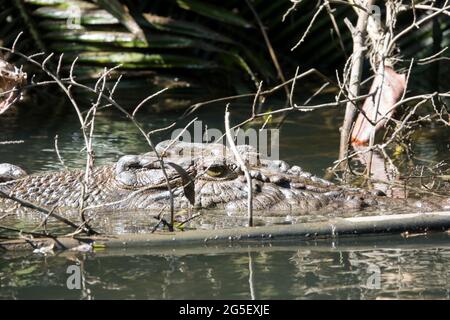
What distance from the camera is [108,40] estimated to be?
42.1 feet

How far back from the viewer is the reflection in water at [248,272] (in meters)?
5.70

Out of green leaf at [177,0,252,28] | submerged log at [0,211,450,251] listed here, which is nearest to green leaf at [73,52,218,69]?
green leaf at [177,0,252,28]

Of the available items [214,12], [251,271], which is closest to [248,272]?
[251,271]

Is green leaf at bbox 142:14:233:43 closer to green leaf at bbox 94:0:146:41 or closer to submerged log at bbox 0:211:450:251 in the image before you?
green leaf at bbox 94:0:146:41

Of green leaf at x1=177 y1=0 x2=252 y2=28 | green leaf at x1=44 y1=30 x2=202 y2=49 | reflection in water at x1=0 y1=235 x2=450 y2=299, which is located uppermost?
green leaf at x1=177 y1=0 x2=252 y2=28

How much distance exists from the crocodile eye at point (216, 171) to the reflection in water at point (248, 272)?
1.29 metres

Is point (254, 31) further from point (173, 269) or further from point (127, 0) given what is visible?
point (173, 269)

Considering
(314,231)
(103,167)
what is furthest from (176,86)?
(314,231)

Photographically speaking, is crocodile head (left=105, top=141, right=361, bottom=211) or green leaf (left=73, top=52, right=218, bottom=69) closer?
crocodile head (left=105, top=141, right=361, bottom=211)

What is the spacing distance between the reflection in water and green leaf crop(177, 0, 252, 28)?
7.12 meters

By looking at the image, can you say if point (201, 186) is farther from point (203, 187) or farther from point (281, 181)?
point (281, 181)

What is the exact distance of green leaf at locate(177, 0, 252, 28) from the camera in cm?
1345

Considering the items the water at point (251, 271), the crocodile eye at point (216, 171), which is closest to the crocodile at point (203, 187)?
the crocodile eye at point (216, 171)

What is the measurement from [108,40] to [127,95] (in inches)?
38.3
